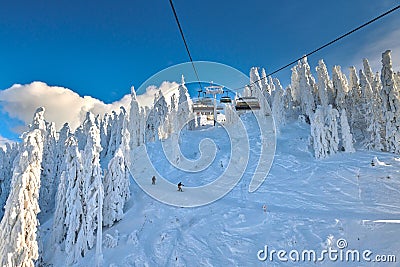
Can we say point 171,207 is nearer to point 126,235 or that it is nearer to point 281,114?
point 126,235

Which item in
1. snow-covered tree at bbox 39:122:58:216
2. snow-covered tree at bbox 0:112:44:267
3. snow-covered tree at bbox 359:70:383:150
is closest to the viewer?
snow-covered tree at bbox 0:112:44:267

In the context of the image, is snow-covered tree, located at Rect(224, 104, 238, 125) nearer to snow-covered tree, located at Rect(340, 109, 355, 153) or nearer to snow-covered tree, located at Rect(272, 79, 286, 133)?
snow-covered tree, located at Rect(272, 79, 286, 133)

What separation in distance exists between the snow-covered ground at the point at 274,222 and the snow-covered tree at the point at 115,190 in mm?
960

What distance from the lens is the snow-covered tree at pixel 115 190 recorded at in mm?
21250

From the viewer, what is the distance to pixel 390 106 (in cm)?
3362

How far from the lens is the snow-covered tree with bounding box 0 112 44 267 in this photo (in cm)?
1298

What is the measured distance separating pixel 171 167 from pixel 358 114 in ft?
115

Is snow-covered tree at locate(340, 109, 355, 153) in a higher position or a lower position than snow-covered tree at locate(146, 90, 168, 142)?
lower

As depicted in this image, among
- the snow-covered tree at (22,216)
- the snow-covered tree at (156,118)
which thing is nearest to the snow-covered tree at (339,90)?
the snow-covered tree at (156,118)

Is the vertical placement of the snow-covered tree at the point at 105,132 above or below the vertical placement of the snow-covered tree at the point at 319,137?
above

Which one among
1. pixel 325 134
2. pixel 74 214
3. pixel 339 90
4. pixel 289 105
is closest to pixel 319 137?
pixel 325 134

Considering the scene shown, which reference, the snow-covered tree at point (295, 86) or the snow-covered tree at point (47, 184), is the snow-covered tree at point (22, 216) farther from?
the snow-covered tree at point (295, 86)

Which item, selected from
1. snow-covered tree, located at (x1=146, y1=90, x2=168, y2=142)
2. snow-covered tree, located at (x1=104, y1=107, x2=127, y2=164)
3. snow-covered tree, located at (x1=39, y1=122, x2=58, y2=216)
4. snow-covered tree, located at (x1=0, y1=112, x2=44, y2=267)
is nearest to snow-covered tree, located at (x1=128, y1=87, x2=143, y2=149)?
snow-covered tree, located at (x1=104, y1=107, x2=127, y2=164)

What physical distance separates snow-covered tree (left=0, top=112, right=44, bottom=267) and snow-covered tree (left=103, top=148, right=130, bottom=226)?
7446 millimetres
